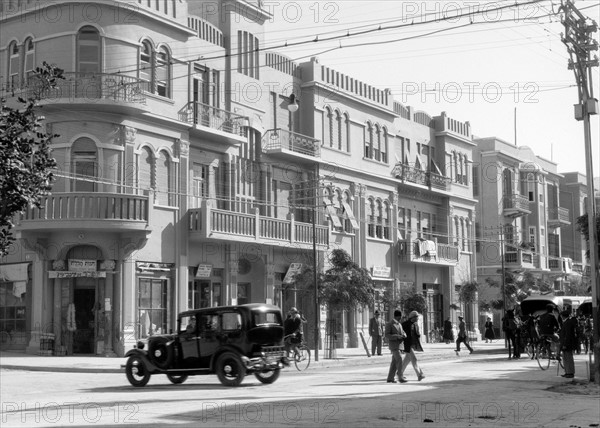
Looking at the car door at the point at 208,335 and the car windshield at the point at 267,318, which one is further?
the car windshield at the point at 267,318

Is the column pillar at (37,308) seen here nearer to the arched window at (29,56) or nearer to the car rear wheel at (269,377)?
the arched window at (29,56)

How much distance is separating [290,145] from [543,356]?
1846cm

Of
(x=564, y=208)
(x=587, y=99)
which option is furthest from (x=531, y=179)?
(x=587, y=99)

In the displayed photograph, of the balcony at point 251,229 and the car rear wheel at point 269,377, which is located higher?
the balcony at point 251,229

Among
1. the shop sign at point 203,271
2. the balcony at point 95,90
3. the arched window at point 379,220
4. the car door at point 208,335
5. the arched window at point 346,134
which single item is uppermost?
the arched window at point 346,134

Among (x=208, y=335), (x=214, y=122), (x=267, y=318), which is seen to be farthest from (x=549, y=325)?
(x=214, y=122)

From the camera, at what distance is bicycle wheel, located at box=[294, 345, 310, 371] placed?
27281 mm

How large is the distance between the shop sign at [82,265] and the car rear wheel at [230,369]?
43.5ft

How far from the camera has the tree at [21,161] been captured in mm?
10984

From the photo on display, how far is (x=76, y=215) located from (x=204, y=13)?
13400mm

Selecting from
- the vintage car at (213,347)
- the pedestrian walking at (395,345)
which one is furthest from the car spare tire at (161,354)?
the pedestrian walking at (395,345)

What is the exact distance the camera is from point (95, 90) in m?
32.4

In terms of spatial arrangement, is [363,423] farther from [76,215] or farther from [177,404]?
[76,215]

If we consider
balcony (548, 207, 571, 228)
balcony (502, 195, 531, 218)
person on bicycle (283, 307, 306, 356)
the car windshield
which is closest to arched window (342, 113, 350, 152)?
person on bicycle (283, 307, 306, 356)
